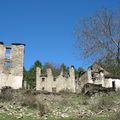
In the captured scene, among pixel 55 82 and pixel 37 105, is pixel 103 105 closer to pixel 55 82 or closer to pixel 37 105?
pixel 37 105

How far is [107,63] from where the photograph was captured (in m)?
27.1

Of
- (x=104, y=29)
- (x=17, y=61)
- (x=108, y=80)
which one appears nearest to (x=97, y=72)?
(x=108, y=80)

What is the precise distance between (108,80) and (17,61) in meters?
19.7

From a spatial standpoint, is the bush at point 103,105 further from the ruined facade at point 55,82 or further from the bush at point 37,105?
the ruined facade at point 55,82

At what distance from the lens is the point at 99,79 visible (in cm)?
5847

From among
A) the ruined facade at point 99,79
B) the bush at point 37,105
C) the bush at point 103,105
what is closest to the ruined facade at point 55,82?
the ruined facade at point 99,79

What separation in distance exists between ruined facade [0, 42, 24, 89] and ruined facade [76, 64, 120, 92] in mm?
14053

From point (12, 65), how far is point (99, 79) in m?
18.6

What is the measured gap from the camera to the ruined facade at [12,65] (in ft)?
157

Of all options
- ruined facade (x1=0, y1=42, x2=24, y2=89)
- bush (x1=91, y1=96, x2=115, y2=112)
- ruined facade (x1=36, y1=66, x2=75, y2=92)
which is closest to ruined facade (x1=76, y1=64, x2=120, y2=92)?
ruined facade (x1=36, y1=66, x2=75, y2=92)

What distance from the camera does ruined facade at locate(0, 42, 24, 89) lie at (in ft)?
157

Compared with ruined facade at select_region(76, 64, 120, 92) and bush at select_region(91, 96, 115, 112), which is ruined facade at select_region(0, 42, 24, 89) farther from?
bush at select_region(91, 96, 115, 112)

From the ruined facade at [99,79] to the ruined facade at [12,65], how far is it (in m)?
14.1

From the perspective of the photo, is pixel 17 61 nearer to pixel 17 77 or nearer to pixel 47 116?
pixel 17 77
